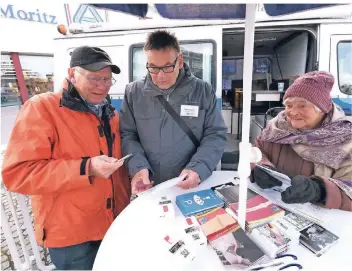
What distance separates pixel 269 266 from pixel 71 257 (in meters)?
1.17

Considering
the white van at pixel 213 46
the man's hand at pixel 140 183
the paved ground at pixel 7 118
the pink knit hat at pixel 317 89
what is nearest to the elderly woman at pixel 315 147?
the pink knit hat at pixel 317 89

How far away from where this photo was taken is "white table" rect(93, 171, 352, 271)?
2.84 ft

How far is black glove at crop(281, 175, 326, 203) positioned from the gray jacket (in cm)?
54

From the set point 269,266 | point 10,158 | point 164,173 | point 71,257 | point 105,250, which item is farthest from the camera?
point 164,173

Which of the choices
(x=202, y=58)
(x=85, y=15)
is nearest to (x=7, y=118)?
(x=85, y=15)

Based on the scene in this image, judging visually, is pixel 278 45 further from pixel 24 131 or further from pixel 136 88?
pixel 24 131

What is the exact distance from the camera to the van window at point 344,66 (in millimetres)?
3159

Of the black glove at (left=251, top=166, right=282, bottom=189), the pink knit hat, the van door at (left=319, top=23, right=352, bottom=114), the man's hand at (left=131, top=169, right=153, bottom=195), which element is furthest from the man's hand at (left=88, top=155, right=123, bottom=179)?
the van door at (left=319, top=23, right=352, bottom=114)

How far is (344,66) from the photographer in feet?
10.6

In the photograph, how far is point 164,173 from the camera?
1.68 m

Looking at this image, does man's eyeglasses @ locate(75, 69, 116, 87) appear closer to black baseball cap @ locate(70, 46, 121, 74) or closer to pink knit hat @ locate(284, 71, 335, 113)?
black baseball cap @ locate(70, 46, 121, 74)

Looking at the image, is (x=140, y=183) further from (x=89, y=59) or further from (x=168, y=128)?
(x=89, y=59)

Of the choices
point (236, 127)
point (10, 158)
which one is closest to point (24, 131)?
point (10, 158)

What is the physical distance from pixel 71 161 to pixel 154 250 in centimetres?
66
